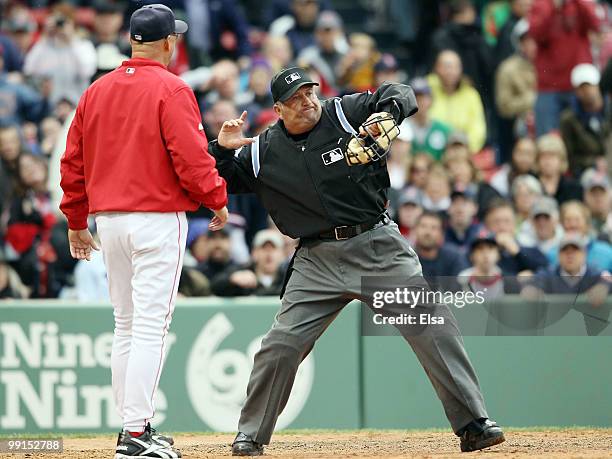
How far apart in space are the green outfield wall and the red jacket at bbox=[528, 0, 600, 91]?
4.95 m

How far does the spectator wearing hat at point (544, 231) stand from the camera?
1159 cm

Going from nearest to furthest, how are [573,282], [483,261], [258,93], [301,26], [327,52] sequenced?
[573,282], [483,261], [258,93], [327,52], [301,26]

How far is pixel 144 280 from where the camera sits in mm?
6496

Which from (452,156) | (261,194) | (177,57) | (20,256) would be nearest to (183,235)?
(261,194)

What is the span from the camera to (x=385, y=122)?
6.82 metres

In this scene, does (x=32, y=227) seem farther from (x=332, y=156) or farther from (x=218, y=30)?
(x=332, y=156)

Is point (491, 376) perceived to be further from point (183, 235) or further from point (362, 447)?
point (183, 235)

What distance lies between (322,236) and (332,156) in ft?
1.51

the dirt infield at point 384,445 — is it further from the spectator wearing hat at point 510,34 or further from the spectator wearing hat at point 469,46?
the spectator wearing hat at point 510,34

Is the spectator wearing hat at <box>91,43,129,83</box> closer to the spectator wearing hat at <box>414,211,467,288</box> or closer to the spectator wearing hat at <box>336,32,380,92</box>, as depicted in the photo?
the spectator wearing hat at <box>336,32,380,92</box>

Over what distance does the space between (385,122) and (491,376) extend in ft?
11.0

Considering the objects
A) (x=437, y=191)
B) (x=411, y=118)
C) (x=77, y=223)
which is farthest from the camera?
(x=411, y=118)

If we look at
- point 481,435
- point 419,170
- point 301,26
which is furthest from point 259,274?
point 301,26

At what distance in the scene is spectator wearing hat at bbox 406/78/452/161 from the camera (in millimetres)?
13336
